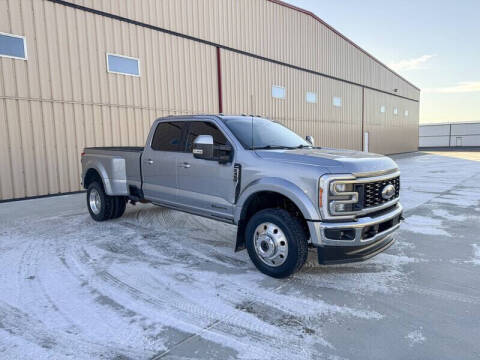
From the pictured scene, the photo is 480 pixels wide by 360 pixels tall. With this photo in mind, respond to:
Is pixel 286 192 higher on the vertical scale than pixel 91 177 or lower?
higher

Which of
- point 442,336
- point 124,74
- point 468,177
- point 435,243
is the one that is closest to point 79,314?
point 442,336

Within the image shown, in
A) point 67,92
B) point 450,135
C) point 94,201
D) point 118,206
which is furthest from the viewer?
point 450,135

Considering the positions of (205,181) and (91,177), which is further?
(91,177)

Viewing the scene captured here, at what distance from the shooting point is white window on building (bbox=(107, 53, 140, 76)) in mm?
10609

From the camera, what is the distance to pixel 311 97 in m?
19.7

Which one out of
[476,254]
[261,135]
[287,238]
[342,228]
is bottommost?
[476,254]

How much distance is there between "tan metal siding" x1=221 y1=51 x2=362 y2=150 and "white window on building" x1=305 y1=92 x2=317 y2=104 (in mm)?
212

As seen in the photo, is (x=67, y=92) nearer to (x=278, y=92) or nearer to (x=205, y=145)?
(x=205, y=145)

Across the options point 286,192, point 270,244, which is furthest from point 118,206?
point 286,192

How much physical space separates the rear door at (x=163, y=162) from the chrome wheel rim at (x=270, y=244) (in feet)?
6.06

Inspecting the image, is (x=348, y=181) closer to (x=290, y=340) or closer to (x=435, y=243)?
(x=290, y=340)

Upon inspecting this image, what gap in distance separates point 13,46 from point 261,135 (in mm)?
7829

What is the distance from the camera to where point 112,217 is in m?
6.65

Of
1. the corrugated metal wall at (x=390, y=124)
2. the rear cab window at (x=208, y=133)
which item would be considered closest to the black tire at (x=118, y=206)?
the rear cab window at (x=208, y=133)
